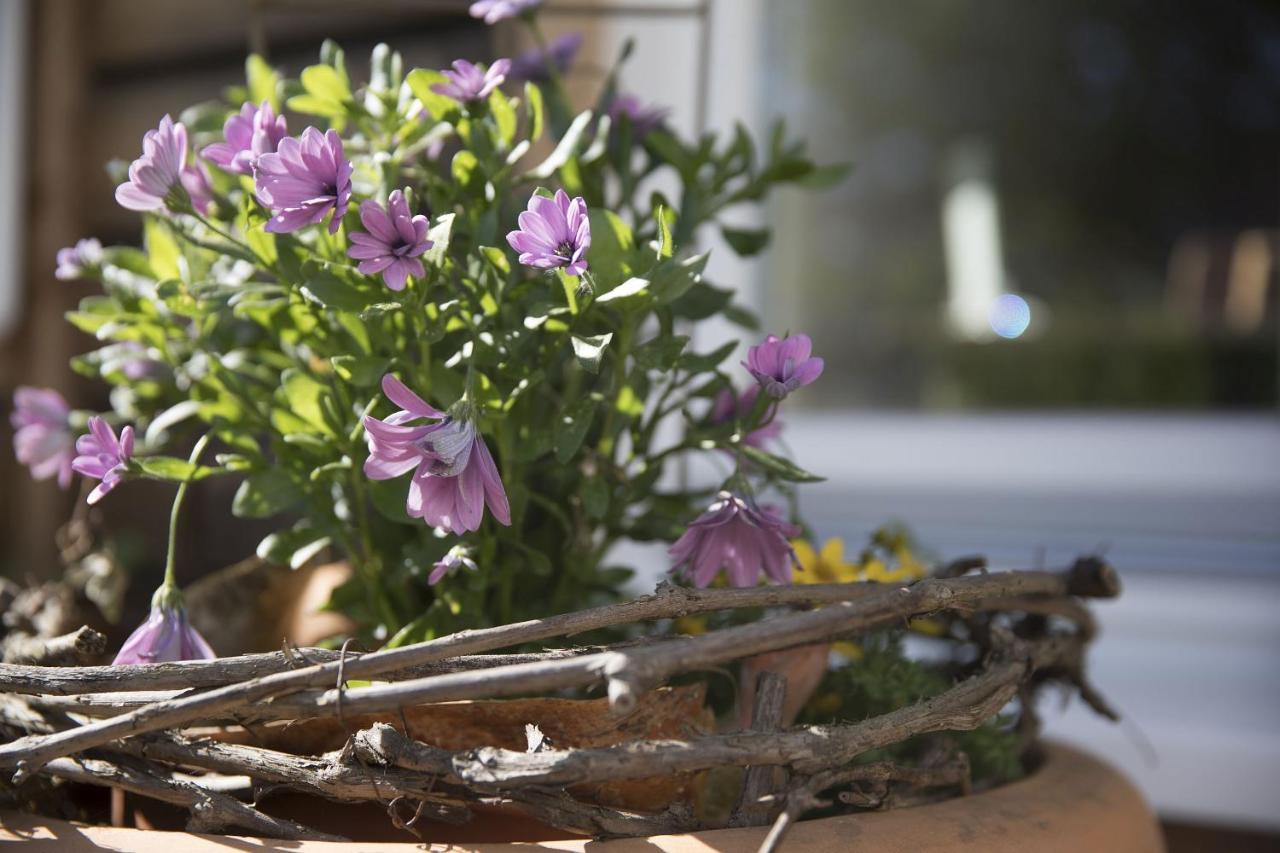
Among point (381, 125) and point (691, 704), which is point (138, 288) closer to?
point (381, 125)

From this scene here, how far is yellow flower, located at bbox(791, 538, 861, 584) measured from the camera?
0.66 m

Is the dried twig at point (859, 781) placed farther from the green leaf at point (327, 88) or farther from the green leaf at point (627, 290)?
the green leaf at point (327, 88)

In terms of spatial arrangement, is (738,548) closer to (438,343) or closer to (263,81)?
(438,343)

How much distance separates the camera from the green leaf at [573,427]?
47cm

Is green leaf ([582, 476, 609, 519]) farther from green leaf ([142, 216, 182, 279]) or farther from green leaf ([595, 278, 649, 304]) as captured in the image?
green leaf ([142, 216, 182, 279])

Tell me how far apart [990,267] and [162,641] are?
160 cm

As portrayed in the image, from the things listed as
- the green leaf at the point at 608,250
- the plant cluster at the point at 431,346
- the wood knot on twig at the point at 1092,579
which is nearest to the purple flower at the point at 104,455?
the plant cluster at the point at 431,346

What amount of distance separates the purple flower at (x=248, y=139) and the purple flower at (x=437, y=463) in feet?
0.40

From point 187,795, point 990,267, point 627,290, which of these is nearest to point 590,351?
point 627,290

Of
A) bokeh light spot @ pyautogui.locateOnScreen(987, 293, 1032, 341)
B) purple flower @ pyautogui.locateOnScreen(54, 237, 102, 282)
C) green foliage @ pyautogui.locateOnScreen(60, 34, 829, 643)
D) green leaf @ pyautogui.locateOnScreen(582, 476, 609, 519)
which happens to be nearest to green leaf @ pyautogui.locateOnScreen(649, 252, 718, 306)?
green foliage @ pyautogui.locateOnScreen(60, 34, 829, 643)

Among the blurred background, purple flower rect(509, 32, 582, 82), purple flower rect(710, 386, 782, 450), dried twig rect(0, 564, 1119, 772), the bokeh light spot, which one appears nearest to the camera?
dried twig rect(0, 564, 1119, 772)

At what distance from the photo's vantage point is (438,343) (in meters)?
0.55

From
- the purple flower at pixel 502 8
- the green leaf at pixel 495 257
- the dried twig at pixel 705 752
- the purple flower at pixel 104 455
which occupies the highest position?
the purple flower at pixel 502 8

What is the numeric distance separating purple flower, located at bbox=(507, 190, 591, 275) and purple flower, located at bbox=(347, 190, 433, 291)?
0.04 m
